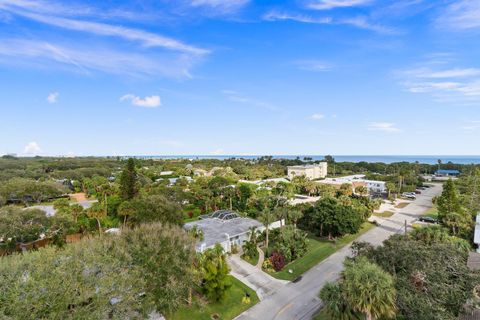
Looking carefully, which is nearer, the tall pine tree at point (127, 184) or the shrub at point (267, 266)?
the shrub at point (267, 266)

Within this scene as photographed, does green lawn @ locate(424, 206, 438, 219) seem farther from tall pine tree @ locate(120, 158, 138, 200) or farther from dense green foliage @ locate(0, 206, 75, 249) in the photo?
dense green foliage @ locate(0, 206, 75, 249)

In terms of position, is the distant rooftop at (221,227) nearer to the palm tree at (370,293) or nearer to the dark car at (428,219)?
the palm tree at (370,293)

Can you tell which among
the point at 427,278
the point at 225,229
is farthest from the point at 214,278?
the point at 427,278

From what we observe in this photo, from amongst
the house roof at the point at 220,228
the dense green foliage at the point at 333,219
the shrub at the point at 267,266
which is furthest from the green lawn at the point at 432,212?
the shrub at the point at 267,266

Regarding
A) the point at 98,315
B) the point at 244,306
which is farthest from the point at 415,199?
the point at 98,315

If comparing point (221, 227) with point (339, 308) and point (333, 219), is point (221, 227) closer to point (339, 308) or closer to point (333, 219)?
point (333, 219)

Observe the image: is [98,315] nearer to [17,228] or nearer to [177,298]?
[177,298]

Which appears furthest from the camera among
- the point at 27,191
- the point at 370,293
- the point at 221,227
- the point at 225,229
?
the point at 27,191
